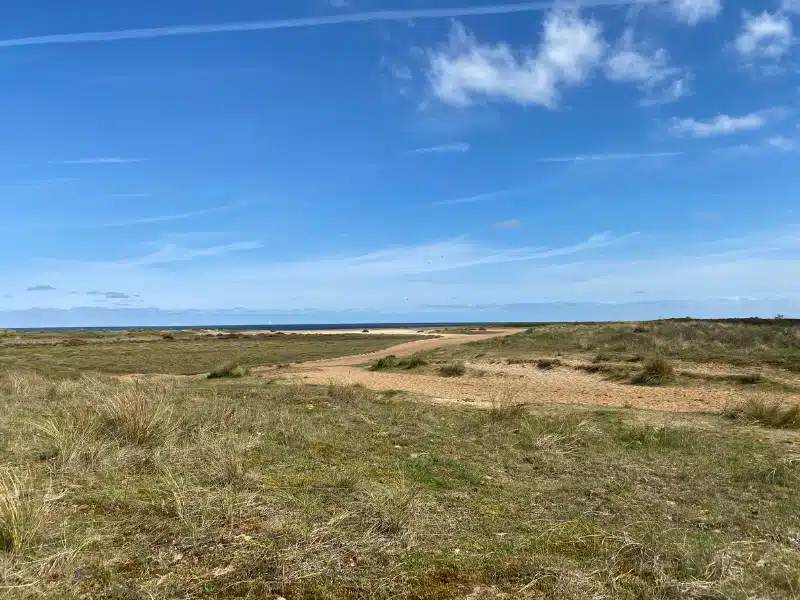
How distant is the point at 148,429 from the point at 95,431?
0.81 metres

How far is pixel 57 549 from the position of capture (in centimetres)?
418

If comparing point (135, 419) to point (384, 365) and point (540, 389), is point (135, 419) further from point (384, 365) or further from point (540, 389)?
point (384, 365)

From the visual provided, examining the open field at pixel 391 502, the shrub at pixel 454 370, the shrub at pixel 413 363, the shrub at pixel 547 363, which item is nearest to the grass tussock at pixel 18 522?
the open field at pixel 391 502

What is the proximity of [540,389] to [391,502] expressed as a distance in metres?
16.1

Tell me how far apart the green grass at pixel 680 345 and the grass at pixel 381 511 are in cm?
1633

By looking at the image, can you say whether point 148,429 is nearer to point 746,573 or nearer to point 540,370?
point 746,573

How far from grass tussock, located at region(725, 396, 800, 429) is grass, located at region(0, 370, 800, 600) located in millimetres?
1815

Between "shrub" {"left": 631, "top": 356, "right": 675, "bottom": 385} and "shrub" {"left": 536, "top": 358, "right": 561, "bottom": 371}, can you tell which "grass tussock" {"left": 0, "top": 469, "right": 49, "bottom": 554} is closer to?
"shrub" {"left": 631, "top": 356, "right": 675, "bottom": 385}

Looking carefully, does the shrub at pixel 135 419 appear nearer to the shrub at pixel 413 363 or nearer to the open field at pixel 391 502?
the open field at pixel 391 502

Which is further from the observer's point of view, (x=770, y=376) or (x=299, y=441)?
(x=770, y=376)

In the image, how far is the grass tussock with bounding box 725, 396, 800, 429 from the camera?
1153 centimetres

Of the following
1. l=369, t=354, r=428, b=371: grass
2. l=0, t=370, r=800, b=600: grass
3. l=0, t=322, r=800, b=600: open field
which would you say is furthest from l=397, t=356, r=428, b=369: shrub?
l=0, t=370, r=800, b=600: grass

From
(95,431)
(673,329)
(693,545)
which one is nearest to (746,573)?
(693,545)

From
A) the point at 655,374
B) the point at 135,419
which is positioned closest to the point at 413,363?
the point at 655,374
